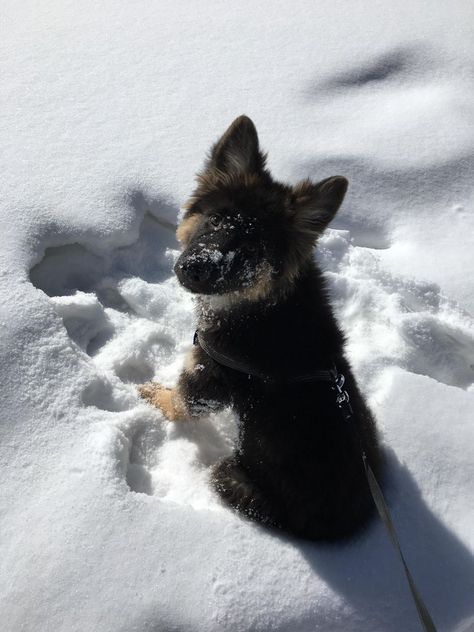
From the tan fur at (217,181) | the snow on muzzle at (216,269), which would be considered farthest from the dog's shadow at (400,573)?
the tan fur at (217,181)

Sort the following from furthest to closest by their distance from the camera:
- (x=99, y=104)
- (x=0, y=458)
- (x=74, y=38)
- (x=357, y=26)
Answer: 1. (x=357, y=26)
2. (x=74, y=38)
3. (x=99, y=104)
4. (x=0, y=458)

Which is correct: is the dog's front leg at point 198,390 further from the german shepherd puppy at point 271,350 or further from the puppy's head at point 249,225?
the puppy's head at point 249,225

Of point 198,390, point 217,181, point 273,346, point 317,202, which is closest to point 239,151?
point 217,181

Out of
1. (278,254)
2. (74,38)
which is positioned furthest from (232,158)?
(74,38)

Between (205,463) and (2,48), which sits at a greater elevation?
(2,48)

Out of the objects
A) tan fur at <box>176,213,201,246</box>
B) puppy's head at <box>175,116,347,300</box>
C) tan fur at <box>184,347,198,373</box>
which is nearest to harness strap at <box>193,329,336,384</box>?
tan fur at <box>184,347,198,373</box>

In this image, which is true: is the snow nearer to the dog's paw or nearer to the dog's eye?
the dog's paw

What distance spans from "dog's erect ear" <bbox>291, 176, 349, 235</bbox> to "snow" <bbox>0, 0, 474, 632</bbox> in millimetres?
1161

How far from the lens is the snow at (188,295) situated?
241cm

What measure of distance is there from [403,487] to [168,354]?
66.1 inches

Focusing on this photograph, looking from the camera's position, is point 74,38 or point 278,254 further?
point 74,38

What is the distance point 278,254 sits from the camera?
2752mm

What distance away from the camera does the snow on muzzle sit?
2.57 m

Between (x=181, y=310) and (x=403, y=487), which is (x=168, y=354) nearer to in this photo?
(x=181, y=310)
